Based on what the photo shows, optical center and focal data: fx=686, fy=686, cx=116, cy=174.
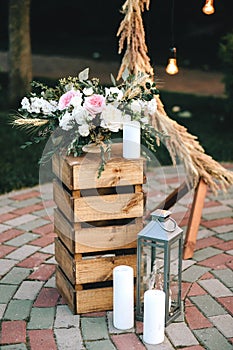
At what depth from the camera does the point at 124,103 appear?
3.39 m

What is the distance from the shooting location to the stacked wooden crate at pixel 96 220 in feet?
11.0

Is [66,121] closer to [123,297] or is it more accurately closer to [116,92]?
[116,92]

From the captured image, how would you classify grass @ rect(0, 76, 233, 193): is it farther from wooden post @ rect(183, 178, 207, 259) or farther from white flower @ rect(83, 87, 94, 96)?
white flower @ rect(83, 87, 94, 96)

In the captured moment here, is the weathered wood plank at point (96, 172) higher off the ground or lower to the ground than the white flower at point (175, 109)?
lower

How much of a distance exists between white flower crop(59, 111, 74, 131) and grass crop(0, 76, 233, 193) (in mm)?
2119

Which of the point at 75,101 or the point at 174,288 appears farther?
the point at 174,288

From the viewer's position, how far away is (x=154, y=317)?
3.23 m

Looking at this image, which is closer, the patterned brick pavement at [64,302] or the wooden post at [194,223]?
the patterned brick pavement at [64,302]

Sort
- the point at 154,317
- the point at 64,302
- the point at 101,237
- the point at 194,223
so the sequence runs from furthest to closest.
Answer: the point at 194,223 < the point at 64,302 < the point at 101,237 < the point at 154,317

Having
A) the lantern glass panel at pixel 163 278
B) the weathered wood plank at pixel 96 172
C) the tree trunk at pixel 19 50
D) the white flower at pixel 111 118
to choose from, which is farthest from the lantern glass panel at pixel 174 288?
the tree trunk at pixel 19 50

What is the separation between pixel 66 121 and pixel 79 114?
74 millimetres

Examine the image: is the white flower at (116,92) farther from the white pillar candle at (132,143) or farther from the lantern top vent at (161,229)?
the lantern top vent at (161,229)

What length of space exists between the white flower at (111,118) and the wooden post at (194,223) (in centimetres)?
112

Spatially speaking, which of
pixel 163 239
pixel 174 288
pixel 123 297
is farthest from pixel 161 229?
pixel 174 288
